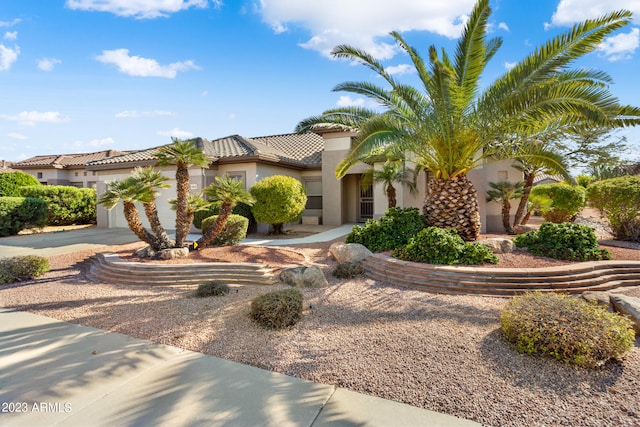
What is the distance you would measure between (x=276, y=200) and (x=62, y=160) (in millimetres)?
30909

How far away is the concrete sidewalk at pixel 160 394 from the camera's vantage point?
292 centimetres

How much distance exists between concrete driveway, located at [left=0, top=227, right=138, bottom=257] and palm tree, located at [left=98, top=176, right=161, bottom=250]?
499 centimetres

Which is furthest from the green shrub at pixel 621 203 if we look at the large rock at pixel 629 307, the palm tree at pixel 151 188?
the palm tree at pixel 151 188

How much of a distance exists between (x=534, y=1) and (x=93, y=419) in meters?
13.0

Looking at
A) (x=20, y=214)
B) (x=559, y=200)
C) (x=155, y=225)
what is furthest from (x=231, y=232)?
(x=559, y=200)

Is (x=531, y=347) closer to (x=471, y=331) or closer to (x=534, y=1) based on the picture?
(x=471, y=331)

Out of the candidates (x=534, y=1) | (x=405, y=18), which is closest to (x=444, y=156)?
(x=405, y=18)

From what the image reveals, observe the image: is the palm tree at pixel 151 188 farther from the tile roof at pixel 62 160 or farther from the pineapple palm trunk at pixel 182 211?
the tile roof at pixel 62 160

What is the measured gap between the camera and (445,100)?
299 inches

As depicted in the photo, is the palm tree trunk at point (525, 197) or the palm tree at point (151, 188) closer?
the palm tree at point (151, 188)

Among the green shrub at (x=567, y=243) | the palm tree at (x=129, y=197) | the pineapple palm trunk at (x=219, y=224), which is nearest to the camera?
the green shrub at (x=567, y=243)

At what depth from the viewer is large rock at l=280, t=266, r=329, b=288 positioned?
7.02 metres

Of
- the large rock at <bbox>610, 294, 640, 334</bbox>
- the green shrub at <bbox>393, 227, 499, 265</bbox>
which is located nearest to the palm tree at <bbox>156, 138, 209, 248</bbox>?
the green shrub at <bbox>393, 227, 499, 265</bbox>

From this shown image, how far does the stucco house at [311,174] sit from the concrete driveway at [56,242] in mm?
2564
